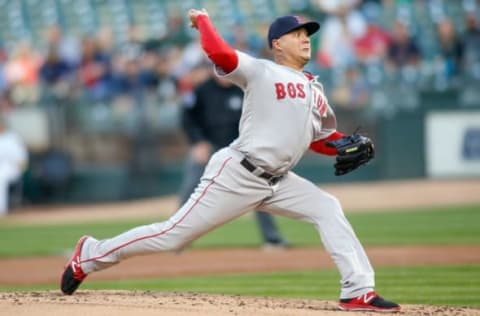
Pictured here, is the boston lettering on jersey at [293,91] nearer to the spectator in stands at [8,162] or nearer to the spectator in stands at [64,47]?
the spectator in stands at [8,162]

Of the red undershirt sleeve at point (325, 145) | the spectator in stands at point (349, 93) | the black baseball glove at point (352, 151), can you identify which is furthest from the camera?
the spectator in stands at point (349, 93)

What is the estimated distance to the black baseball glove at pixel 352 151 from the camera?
6477 millimetres

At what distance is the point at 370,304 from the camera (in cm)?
617

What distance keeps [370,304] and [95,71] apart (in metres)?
12.2

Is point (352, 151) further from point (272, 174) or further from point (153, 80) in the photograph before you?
point (153, 80)

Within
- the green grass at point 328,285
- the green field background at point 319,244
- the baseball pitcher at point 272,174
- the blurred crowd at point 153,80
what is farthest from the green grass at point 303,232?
the baseball pitcher at point 272,174

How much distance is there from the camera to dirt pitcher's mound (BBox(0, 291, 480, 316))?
5.87 meters

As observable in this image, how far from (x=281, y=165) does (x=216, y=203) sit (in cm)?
44

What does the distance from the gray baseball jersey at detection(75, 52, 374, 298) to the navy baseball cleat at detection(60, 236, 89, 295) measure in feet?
0.73

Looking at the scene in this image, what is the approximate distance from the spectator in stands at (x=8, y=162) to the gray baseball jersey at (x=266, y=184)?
425 inches

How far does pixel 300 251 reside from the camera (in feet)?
36.6

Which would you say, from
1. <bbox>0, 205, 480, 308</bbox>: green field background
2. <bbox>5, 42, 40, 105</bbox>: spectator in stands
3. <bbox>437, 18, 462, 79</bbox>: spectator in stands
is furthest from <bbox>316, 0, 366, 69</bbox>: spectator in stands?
<bbox>5, 42, 40, 105</bbox>: spectator in stands

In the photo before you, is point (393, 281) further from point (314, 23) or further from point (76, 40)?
point (76, 40)

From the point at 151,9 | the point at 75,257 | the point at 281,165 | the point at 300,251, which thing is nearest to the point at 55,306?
the point at 75,257
